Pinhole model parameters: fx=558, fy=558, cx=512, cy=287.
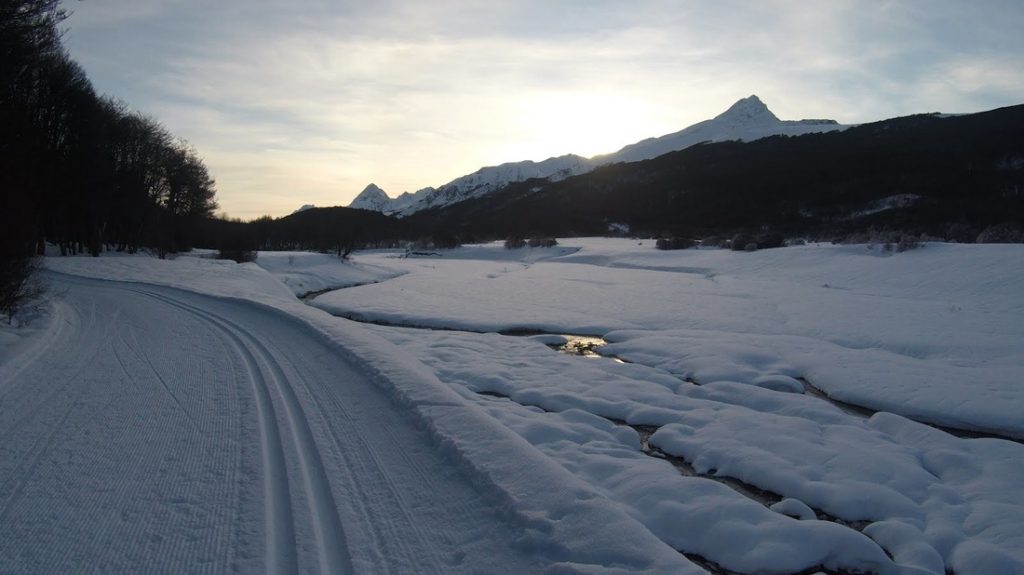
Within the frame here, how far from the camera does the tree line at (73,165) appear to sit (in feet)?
38.0

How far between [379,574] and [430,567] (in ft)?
1.16

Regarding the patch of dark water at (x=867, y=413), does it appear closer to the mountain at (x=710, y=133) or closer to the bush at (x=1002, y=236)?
the bush at (x=1002, y=236)

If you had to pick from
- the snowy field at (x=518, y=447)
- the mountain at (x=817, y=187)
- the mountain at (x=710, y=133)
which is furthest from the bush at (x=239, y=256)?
the mountain at (x=710, y=133)

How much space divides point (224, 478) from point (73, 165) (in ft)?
123

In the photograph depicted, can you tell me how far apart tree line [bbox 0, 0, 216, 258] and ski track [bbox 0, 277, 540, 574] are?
21.0 ft

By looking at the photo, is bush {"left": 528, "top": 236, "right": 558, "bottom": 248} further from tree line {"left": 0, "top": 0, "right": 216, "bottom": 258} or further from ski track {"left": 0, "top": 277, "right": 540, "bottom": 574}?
ski track {"left": 0, "top": 277, "right": 540, "bottom": 574}

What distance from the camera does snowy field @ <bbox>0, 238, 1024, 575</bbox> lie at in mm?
4188

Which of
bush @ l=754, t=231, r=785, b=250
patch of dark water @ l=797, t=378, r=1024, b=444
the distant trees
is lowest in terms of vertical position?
patch of dark water @ l=797, t=378, r=1024, b=444

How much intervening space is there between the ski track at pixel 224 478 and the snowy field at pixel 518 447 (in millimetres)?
27

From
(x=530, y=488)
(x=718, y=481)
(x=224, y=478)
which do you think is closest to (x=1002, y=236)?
(x=718, y=481)

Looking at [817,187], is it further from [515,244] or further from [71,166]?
[71,166]

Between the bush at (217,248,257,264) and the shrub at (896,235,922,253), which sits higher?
the bush at (217,248,257,264)

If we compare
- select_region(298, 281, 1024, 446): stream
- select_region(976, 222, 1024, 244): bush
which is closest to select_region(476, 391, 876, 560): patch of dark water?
select_region(298, 281, 1024, 446): stream

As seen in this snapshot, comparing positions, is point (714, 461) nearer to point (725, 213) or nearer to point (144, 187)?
point (144, 187)
